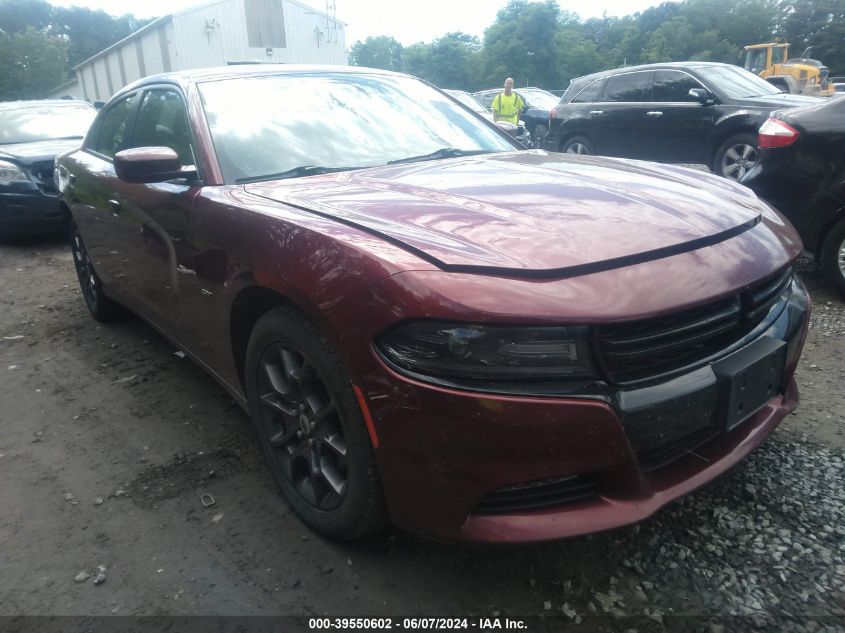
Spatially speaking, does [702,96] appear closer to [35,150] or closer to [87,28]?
[35,150]

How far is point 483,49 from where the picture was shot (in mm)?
55812

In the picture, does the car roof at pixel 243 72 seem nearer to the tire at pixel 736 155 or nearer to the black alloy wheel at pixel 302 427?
the black alloy wheel at pixel 302 427

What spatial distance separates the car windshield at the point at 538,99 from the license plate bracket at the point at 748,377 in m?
16.5

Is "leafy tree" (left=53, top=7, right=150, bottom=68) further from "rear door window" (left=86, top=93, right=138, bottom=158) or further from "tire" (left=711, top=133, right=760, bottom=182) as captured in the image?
"rear door window" (left=86, top=93, right=138, bottom=158)

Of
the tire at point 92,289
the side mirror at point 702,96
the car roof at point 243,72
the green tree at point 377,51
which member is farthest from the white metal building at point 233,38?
the green tree at point 377,51

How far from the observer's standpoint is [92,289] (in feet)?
14.9

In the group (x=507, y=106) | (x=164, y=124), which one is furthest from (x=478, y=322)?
(x=507, y=106)

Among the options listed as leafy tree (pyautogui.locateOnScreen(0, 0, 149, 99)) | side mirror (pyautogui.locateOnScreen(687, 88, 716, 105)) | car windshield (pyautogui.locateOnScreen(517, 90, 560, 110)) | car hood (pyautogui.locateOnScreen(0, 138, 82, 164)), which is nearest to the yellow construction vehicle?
car windshield (pyautogui.locateOnScreen(517, 90, 560, 110))

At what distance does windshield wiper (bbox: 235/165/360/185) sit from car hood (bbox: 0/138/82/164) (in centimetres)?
551

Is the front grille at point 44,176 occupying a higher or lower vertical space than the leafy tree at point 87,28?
lower

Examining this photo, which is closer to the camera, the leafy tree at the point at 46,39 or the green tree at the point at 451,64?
the leafy tree at the point at 46,39

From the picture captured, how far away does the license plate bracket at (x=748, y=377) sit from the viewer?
1.75 meters

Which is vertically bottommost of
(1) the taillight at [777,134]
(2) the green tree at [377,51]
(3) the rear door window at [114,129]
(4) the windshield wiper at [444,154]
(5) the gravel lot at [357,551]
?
(5) the gravel lot at [357,551]

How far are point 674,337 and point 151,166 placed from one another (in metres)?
2.05
